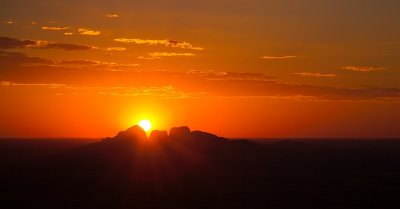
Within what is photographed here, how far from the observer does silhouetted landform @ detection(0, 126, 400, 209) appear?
236 feet

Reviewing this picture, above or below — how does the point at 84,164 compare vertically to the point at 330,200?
above

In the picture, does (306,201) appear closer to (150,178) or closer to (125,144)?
(150,178)

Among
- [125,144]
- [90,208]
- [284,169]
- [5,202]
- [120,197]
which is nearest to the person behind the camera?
[90,208]

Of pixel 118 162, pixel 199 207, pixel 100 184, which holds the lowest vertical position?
pixel 199 207

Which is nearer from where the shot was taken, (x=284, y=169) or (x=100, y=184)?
(x=100, y=184)

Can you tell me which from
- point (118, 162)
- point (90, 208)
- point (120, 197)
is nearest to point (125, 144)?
point (118, 162)

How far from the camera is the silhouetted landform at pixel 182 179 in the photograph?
236ft

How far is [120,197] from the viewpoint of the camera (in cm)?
7562

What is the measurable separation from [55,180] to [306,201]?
151 feet

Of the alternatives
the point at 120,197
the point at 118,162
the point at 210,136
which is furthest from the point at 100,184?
the point at 210,136

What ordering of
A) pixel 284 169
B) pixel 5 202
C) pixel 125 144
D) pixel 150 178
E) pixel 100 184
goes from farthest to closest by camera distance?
pixel 125 144 → pixel 284 169 → pixel 150 178 → pixel 100 184 → pixel 5 202

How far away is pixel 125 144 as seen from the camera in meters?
143

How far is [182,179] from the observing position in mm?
99188

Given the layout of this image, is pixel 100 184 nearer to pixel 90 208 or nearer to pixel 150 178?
pixel 150 178
